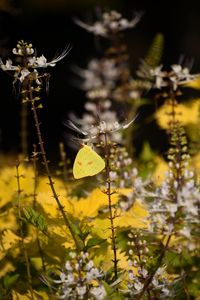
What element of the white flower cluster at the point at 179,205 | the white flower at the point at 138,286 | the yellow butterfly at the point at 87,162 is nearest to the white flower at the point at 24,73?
the yellow butterfly at the point at 87,162

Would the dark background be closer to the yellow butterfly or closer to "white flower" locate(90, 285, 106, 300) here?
the yellow butterfly

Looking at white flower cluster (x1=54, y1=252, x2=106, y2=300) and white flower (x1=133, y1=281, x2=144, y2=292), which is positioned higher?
white flower cluster (x1=54, y1=252, x2=106, y2=300)

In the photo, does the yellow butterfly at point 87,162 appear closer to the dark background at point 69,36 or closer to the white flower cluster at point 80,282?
the white flower cluster at point 80,282

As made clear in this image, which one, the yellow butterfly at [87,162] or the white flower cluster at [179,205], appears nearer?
the white flower cluster at [179,205]

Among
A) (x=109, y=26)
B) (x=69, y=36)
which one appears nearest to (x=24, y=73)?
(x=109, y=26)

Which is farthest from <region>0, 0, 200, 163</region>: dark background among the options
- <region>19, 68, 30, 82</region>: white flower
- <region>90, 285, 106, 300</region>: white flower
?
<region>90, 285, 106, 300</region>: white flower
